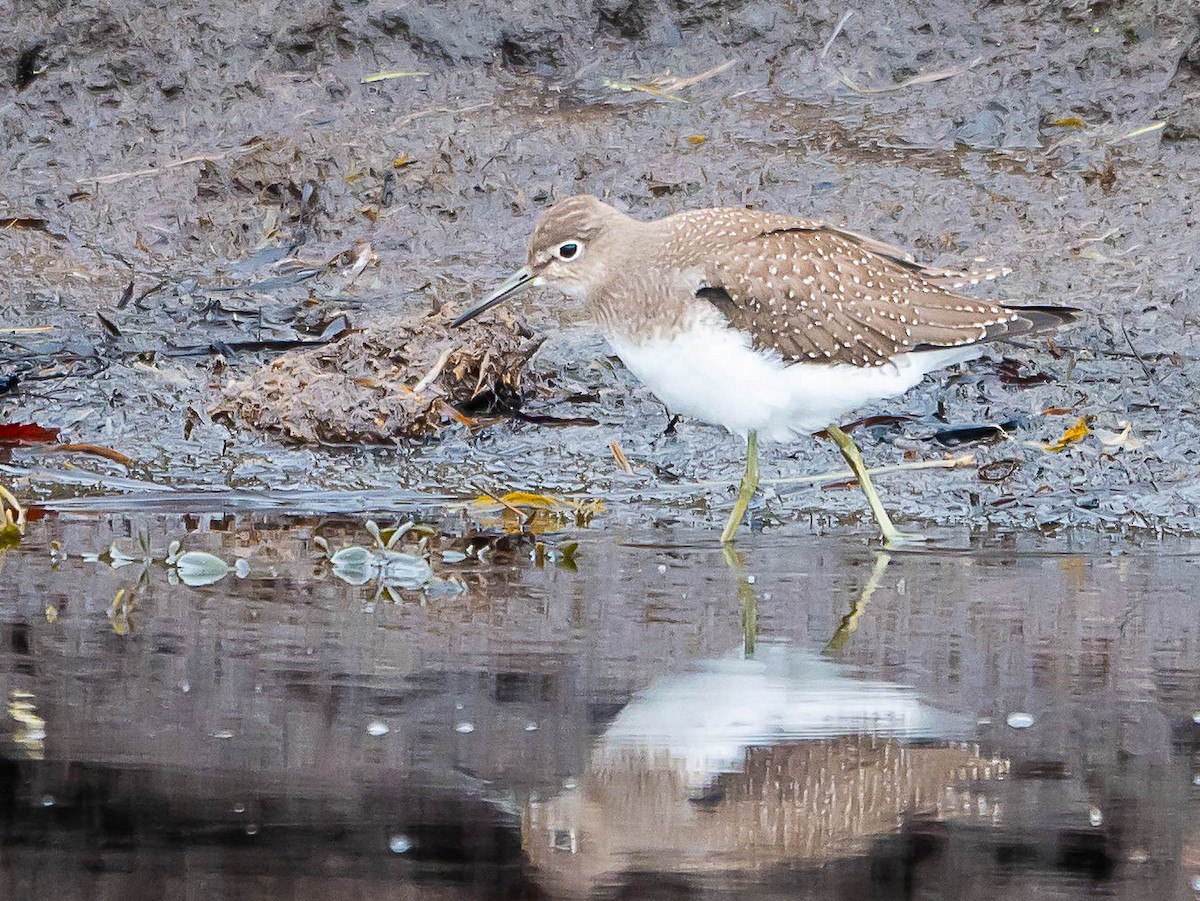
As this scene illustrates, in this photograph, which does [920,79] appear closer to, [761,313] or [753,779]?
[761,313]

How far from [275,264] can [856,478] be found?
3.35 meters

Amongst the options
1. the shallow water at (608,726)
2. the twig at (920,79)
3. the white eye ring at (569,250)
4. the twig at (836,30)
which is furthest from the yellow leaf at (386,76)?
the shallow water at (608,726)

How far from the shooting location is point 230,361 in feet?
24.9

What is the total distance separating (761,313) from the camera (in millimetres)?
5707

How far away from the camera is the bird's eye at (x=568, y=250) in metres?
6.05

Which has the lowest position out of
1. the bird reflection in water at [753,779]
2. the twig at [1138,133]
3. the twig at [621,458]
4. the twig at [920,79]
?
the bird reflection in water at [753,779]

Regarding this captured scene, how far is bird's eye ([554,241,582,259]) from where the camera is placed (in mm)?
6055

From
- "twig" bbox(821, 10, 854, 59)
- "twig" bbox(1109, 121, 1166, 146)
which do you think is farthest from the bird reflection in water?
"twig" bbox(821, 10, 854, 59)

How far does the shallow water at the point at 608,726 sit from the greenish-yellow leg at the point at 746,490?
10.5 inches

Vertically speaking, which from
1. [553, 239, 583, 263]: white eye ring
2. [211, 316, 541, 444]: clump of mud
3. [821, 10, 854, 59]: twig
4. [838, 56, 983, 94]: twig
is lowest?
[211, 316, 541, 444]: clump of mud

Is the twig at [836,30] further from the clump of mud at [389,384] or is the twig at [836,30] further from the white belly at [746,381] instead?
the white belly at [746,381]

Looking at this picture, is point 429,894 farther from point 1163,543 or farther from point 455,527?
point 1163,543

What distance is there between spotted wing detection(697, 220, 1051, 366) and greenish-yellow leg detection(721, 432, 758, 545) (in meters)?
0.40

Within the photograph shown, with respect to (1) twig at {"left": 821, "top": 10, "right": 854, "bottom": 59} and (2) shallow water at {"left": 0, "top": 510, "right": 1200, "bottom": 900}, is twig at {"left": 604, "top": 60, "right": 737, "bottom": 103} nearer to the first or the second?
(1) twig at {"left": 821, "top": 10, "right": 854, "bottom": 59}
